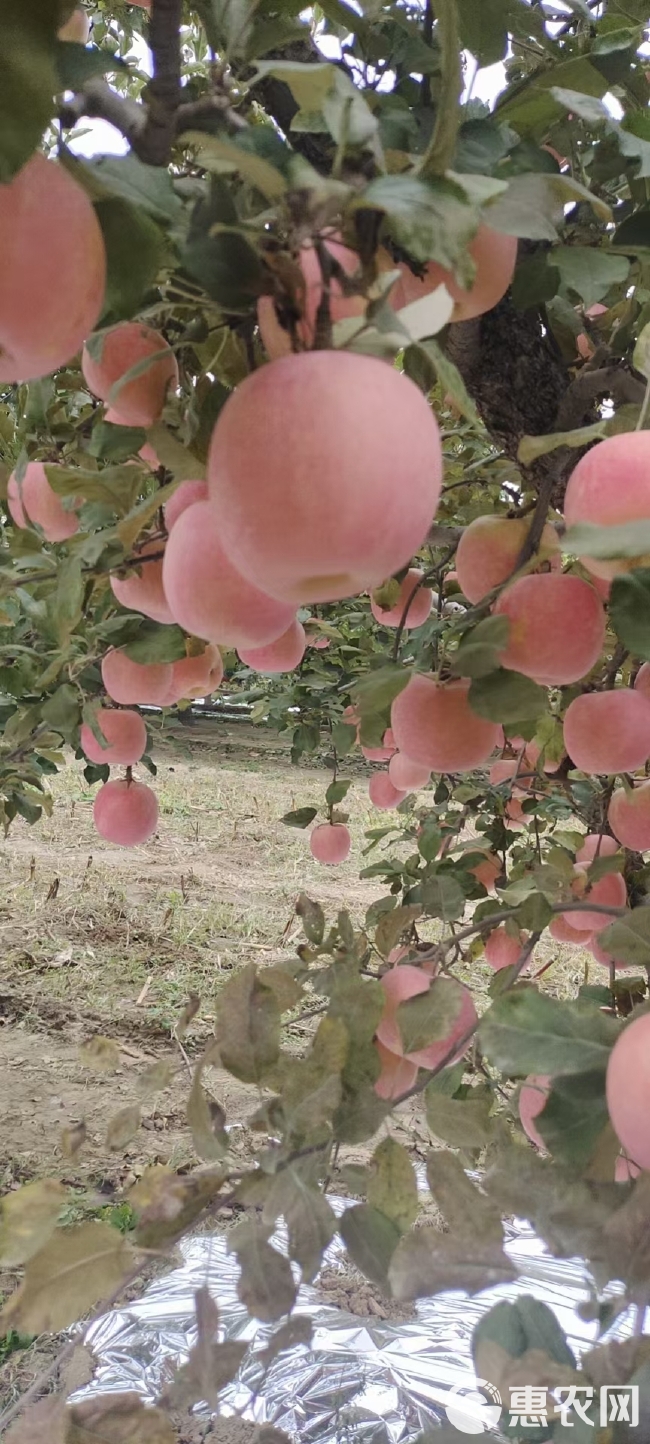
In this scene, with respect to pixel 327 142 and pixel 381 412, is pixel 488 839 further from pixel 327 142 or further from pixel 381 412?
pixel 381 412

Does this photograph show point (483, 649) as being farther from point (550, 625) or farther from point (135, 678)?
point (135, 678)

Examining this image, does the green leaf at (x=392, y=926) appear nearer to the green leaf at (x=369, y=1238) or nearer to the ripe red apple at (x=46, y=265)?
the green leaf at (x=369, y=1238)

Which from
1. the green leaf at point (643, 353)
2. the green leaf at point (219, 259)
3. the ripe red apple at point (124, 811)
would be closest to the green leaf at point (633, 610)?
the green leaf at point (643, 353)

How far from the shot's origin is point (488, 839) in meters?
1.38

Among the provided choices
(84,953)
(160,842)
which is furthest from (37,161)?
(160,842)

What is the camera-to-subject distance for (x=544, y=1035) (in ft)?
1.45

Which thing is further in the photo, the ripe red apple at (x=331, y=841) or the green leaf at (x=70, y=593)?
the ripe red apple at (x=331, y=841)

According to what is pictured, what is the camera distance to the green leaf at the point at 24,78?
275 mm

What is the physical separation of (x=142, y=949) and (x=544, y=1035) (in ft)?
9.94

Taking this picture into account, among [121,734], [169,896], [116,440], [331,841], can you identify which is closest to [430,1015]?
[116,440]

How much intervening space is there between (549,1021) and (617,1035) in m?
0.03

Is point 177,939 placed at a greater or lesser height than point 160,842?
greater

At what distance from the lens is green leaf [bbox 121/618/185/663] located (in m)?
0.77

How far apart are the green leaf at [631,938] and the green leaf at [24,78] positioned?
46cm
